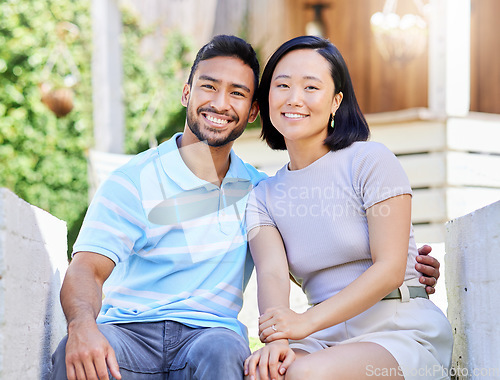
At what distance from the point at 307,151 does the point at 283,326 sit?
2.05ft

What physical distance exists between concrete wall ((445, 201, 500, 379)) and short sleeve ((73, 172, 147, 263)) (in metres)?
1.00

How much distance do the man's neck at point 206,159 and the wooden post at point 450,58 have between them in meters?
3.21

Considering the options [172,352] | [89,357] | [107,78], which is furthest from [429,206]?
[89,357]

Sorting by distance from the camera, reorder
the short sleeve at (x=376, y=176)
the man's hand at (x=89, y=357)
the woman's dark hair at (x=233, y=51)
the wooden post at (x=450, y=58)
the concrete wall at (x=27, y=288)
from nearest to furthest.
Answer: the concrete wall at (x=27, y=288)
the man's hand at (x=89, y=357)
the short sleeve at (x=376, y=176)
the woman's dark hair at (x=233, y=51)
the wooden post at (x=450, y=58)

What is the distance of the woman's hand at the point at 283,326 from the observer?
1.86 meters

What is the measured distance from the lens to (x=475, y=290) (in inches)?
77.6

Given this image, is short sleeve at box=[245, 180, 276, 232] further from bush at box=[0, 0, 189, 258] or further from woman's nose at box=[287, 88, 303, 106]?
bush at box=[0, 0, 189, 258]

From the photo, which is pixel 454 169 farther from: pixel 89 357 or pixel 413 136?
pixel 89 357

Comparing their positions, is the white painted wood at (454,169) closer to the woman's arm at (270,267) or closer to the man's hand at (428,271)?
the man's hand at (428,271)

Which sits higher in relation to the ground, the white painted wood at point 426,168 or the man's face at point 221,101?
the man's face at point 221,101

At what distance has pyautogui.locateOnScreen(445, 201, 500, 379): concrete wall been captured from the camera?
1771mm

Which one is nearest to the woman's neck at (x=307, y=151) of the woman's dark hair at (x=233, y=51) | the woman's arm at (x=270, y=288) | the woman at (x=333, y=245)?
the woman at (x=333, y=245)

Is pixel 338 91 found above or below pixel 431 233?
above

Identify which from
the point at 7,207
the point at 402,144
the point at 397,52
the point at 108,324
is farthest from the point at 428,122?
the point at 7,207
